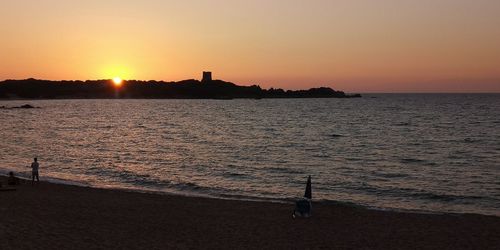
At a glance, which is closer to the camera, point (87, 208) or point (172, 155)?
point (87, 208)

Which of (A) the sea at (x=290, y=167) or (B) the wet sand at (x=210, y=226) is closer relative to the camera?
(B) the wet sand at (x=210, y=226)

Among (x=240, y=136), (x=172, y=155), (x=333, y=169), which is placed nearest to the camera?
(x=333, y=169)

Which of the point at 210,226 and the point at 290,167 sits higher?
the point at 210,226

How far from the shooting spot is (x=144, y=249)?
15461 mm

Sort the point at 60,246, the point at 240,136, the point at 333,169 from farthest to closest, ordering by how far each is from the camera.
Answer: the point at 240,136, the point at 333,169, the point at 60,246

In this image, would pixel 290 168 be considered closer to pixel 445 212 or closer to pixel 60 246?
pixel 445 212

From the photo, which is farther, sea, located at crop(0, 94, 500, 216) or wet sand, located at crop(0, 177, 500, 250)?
sea, located at crop(0, 94, 500, 216)

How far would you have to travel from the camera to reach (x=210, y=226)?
19031 mm

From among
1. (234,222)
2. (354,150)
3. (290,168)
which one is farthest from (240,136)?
(234,222)

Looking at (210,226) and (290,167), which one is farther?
(290,167)

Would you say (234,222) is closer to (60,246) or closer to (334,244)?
(334,244)

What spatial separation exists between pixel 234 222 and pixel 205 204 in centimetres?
428

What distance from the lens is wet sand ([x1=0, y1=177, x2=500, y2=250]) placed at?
54.0 ft

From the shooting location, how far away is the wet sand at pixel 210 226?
1645 cm
